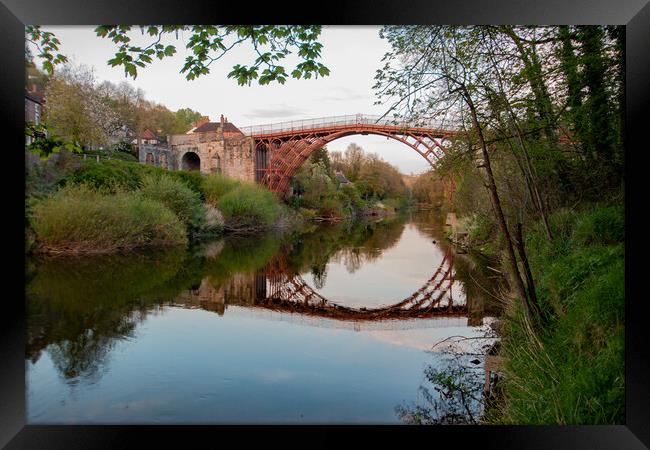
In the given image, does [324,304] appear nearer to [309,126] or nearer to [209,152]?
[209,152]

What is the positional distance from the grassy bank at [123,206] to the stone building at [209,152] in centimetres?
190

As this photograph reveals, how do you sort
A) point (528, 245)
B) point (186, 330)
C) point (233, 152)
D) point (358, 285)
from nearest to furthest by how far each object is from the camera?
point (186, 330) → point (528, 245) → point (358, 285) → point (233, 152)

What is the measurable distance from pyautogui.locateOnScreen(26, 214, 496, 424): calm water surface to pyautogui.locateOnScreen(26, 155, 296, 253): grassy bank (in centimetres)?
78

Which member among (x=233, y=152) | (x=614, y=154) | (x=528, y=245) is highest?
(x=233, y=152)

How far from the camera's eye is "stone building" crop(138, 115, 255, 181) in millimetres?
19938

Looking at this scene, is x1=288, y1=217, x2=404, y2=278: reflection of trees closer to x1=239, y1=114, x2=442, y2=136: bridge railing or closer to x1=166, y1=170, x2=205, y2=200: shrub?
x1=166, y1=170, x2=205, y2=200: shrub

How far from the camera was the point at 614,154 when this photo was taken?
5.30 meters

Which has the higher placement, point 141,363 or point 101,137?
point 101,137

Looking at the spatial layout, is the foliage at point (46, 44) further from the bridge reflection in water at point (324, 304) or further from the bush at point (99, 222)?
the bush at point (99, 222)


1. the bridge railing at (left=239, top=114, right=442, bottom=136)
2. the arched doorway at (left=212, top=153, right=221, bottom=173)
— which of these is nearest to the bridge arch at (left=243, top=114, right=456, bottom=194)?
the bridge railing at (left=239, top=114, right=442, bottom=136)

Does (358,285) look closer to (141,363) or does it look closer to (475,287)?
(475,287)

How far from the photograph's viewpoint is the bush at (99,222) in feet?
35.0
